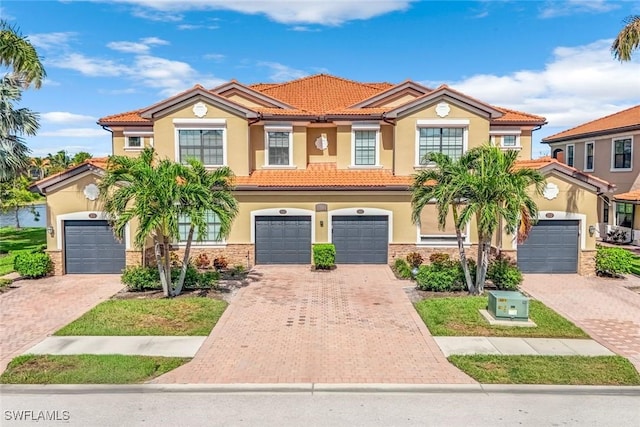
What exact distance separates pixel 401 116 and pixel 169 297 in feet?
41.7

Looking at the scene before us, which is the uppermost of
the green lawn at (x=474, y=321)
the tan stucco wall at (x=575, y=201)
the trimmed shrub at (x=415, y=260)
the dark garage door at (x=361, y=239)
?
the tan stucco wall at (x=575, y=201)

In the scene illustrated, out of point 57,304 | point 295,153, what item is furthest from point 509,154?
point 57,304

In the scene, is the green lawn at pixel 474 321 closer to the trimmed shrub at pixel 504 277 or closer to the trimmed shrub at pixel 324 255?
the trimmed shrub at pixel 504 277

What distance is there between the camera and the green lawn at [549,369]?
30.0ft

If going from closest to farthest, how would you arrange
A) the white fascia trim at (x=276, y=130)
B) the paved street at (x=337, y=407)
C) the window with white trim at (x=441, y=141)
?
the paved street at (x=337, y=407) < the window with white trim at (x=441, y=141) < the white fascia trim at (x=276, y=130)

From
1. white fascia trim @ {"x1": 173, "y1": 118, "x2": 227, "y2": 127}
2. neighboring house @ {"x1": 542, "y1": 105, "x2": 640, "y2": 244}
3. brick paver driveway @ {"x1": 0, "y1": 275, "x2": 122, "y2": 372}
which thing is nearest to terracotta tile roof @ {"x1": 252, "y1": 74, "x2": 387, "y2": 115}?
white fascia trim @ {"x1": 173, "y1": 118, "x2": 227, "y2": 127}

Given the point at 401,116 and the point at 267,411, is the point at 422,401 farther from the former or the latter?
the point at 401,116

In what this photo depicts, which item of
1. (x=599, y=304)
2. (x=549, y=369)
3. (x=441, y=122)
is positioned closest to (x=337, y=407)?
(x=549, y=369)

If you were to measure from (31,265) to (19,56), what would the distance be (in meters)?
10.4

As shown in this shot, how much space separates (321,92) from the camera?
25.9 m

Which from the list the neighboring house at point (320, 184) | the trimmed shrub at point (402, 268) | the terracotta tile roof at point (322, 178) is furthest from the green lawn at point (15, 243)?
the trimmed shrub at point (402, 268)

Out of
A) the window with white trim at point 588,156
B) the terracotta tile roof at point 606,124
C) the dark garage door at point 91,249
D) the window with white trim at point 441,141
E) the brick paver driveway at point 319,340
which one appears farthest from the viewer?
the window with white trim at point 588,156

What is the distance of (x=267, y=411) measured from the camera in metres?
8.08

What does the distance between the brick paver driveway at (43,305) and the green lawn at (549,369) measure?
10.1m
